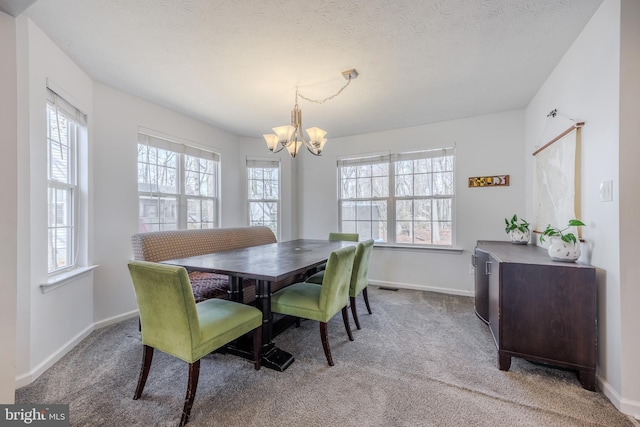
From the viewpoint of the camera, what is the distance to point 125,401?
1575 millimetres

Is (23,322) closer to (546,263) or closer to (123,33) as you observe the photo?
(123,33)

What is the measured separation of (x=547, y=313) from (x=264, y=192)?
3976mm

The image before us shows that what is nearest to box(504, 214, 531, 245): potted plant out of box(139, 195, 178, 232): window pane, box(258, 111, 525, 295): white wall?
box(258, 111, 525, 295): white wall

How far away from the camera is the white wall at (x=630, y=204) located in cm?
147

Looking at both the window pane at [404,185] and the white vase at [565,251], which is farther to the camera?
the window pane at [404,185]

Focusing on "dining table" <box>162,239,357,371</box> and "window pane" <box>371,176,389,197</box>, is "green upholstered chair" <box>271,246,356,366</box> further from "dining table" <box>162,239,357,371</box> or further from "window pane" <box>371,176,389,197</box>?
"window pane" <box>371,176,389,197</box>

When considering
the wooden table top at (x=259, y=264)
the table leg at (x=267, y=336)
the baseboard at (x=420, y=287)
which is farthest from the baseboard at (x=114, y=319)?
the baseboard at (x=420, y=287)

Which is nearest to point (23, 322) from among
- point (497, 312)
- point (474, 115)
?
point (497, 312)

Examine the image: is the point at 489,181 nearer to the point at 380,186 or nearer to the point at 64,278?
the point at 380,186

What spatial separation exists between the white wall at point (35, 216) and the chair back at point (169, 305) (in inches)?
39.5

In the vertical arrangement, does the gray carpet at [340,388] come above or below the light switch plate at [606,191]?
below

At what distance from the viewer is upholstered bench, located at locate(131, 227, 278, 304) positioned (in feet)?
8.22

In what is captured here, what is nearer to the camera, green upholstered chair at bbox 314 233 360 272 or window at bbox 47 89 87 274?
window at bbox 47 89 87 274

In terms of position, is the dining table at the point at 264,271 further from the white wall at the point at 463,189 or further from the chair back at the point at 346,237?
the white wall at the point at 463,189
